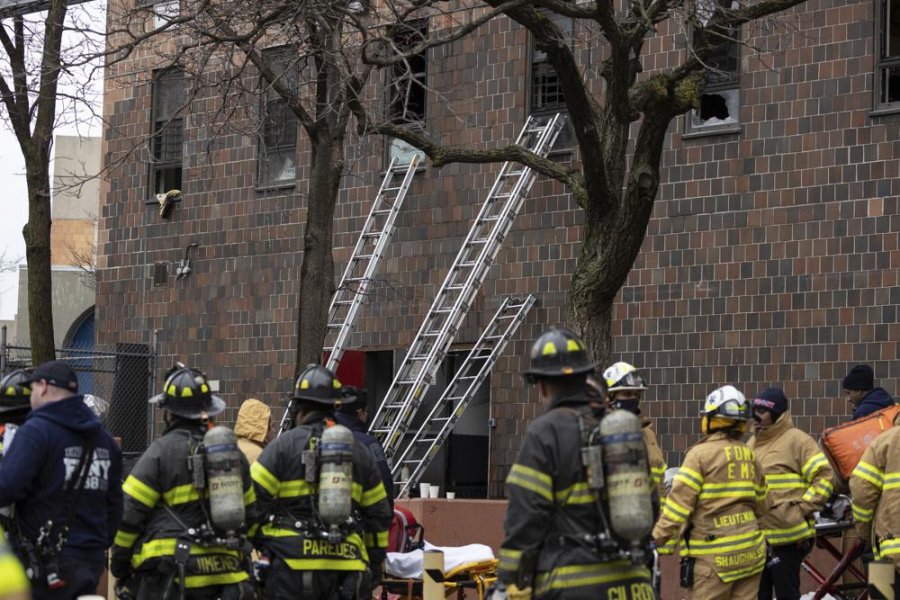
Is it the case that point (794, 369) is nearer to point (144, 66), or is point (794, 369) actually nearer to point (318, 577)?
point (318, 577)

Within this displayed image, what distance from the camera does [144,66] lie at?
23188mm

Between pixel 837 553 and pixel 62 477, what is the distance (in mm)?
7792

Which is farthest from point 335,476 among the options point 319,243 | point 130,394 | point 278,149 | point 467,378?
point 130,394

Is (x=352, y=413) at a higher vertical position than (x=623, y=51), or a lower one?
lower

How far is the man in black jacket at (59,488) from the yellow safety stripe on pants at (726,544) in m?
3.93

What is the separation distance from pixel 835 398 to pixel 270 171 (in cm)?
913

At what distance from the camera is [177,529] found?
355 inches

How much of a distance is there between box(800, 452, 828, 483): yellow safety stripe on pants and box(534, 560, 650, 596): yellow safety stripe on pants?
549 centimetres

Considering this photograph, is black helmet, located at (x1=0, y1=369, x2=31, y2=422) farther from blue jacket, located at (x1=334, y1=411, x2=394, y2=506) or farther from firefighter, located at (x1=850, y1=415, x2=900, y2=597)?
firefighter, located at (x1=850, y1=415, x2=900, y2=597)

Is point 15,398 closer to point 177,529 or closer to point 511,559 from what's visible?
point 177,529

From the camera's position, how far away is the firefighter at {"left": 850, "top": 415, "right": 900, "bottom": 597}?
33.7ft

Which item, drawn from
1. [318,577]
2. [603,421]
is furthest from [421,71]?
[603,421]

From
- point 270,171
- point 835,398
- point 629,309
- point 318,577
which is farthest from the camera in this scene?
point 270,171

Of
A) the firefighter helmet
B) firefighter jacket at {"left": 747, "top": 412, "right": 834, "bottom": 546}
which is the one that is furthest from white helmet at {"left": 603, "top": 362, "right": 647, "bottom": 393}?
firefighter jacket at {"left": 747, "top": 412, "right": 834, "bottom": 546}
